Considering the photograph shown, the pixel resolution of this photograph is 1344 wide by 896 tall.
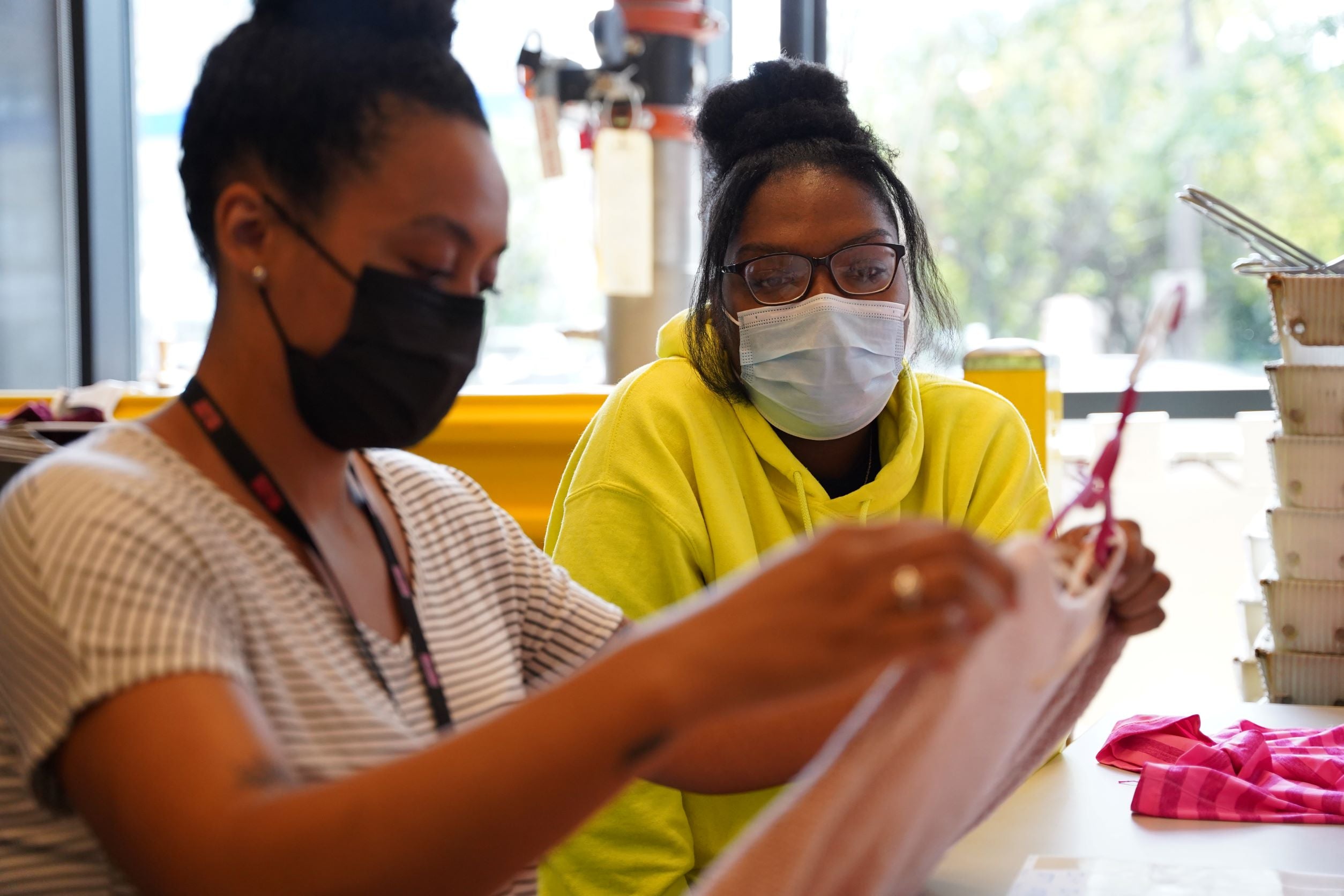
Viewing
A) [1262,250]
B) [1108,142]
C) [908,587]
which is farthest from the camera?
[1108,142]

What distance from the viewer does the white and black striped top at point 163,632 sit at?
2.51 feet

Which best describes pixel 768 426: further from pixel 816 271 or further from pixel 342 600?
pixel 342 600

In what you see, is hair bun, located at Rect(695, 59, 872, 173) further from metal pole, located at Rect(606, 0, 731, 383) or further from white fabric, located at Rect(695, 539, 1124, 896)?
white fabric, located at Rect(695, 539, 1124, 896)

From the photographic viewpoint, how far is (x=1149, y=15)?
3148mm

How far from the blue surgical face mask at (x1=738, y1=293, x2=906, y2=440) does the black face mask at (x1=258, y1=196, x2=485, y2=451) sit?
0.69 meters

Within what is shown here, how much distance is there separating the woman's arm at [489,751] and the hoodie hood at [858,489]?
99cm

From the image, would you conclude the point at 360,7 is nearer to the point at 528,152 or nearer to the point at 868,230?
the point at 868,230

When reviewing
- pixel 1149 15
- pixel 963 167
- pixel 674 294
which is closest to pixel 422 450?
pixel 674 294

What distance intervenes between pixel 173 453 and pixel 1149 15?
2.90 metres

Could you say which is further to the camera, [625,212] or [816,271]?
[625,212]

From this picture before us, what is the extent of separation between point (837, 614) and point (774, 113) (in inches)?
48.8

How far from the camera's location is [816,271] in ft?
5.37

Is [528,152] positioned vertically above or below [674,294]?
above

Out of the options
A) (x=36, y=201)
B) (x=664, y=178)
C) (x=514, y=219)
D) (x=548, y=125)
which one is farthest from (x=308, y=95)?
(x=36, y=201)
